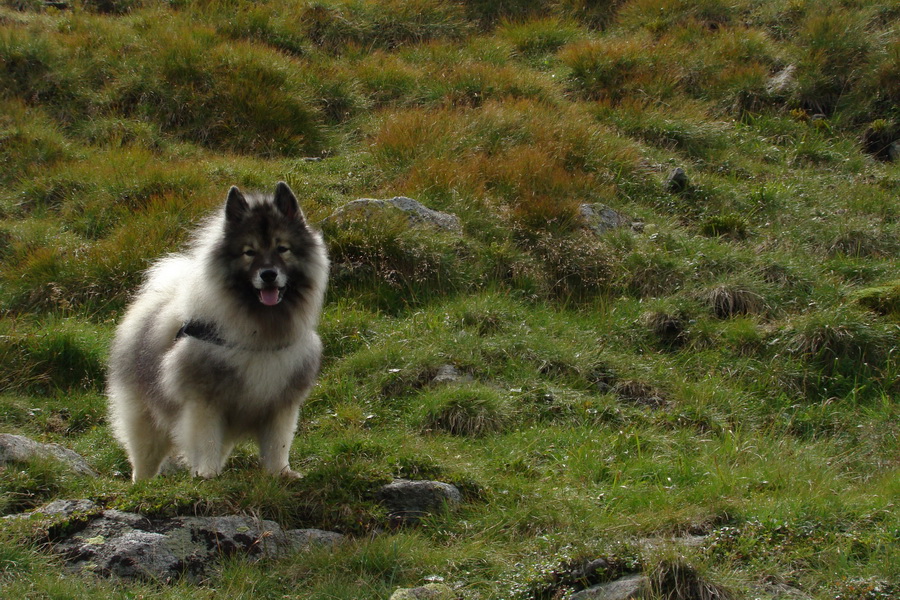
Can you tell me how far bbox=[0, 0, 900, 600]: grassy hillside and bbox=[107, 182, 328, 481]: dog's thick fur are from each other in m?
0.40

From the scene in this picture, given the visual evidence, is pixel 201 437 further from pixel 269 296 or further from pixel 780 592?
pixel 780 592

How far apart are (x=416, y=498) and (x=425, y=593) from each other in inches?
41.4

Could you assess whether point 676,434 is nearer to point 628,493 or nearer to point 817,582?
point 628,493

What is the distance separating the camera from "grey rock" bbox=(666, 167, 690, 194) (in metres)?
10.2

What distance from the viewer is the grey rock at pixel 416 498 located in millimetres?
5129

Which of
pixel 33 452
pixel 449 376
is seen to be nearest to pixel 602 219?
pixel 449 376

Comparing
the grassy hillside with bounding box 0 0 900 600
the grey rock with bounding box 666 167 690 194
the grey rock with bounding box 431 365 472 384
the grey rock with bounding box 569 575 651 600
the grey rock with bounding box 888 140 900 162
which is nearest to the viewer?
the grey rock with bounding box 569 575 651 600

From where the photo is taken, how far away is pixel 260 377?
5203mm

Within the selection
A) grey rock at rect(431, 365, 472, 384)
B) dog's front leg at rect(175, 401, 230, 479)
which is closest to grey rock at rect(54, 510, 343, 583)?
dog's front leg at rect(175, 401, 230, 479)

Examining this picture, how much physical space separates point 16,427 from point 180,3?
9228mm

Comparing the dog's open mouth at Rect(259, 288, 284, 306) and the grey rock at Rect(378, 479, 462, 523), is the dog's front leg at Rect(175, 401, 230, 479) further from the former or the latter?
the grey rock at Rect(378, 479, 462, 523)

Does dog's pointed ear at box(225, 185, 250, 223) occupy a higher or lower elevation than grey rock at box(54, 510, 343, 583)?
higher

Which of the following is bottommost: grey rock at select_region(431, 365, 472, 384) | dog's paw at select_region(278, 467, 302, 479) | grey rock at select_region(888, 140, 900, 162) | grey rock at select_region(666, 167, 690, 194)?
grey rock at select_region(431, 365, 472, 384)

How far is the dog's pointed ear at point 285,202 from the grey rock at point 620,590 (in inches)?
106
